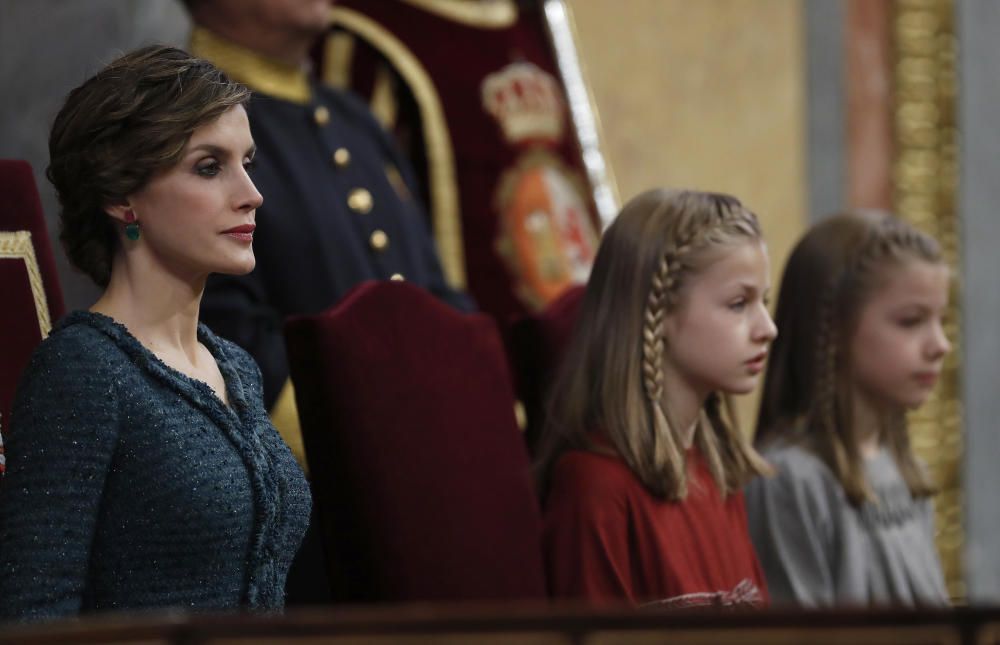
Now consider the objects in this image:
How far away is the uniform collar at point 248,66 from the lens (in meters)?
2.75

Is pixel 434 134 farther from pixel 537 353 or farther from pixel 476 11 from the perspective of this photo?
pixel 537 353

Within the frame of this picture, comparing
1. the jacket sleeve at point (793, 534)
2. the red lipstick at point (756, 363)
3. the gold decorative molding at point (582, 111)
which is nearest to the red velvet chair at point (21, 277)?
the red lipstick at point (756, 363)

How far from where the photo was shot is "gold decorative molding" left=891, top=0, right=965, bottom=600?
4969mm

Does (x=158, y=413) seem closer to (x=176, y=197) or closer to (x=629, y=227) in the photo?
(x=176, y=197)

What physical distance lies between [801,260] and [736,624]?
1954 millimetres

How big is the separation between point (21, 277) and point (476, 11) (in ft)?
5.90

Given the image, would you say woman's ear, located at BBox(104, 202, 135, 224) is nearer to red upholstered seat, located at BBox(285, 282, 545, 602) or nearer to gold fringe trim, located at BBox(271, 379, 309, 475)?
red upholstered seat, located at BBox(285, 282, 545, 602)

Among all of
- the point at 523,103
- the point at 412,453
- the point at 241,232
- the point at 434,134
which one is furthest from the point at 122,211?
the point at 523,103

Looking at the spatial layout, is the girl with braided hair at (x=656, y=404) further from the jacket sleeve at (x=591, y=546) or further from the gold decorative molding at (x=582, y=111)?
the gold decorative molding at (x=582, y=111)

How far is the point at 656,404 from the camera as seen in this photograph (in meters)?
2.32

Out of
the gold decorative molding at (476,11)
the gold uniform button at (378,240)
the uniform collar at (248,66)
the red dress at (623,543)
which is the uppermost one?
the gold decorative molding at (476,11)

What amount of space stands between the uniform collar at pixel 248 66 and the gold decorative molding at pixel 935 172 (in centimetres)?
269

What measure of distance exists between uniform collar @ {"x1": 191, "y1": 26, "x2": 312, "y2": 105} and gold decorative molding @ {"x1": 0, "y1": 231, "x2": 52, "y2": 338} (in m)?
0.86

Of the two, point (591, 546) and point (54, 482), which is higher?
point (54, 482)
